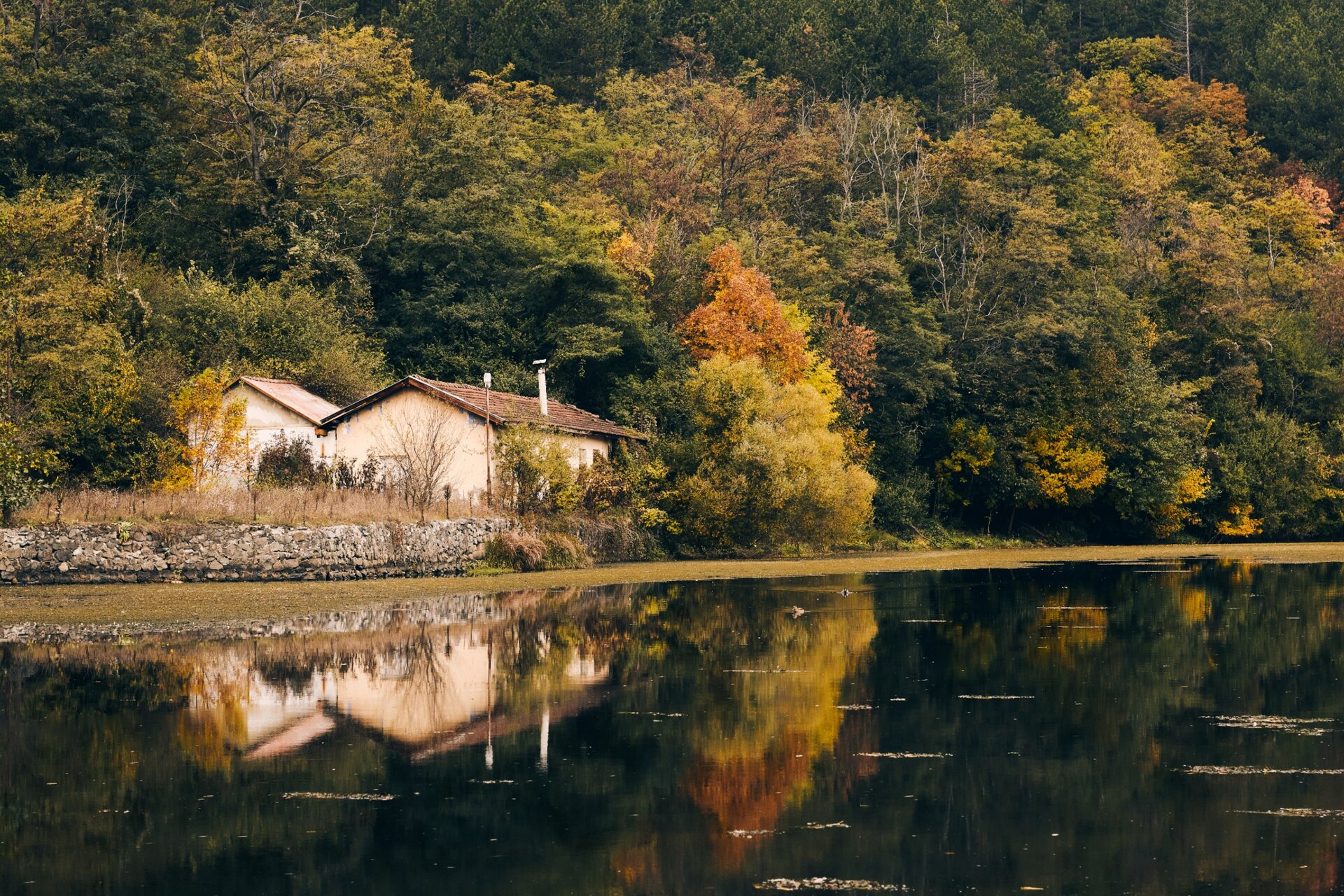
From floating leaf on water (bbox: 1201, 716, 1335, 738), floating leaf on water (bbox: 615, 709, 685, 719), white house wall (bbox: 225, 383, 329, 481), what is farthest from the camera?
white house wall (bbox: 225, 383, 329, 481)

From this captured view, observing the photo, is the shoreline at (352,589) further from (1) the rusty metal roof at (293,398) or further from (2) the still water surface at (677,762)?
(1) the rusty metal roof at (293,398)

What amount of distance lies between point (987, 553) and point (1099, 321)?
19.7 metres

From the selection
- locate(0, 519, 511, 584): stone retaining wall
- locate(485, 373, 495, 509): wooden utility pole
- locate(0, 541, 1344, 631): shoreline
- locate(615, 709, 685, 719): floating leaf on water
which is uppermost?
locate(485, 373, 495, 509): wooden utility pole

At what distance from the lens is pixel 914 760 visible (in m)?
14.0

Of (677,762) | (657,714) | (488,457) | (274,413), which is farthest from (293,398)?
A: (677,762)

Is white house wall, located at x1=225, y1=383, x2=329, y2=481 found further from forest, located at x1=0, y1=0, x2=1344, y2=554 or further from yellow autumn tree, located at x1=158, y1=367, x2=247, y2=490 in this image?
forest, located at x1=0, y1=0, x2=1344, y2=554

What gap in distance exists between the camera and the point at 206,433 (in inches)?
1852

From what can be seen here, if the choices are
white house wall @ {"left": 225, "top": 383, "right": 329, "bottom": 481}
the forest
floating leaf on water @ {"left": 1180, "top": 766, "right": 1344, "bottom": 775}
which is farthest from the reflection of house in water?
white house wall @ {"left": 225, "top": 383, "right": 329, "bottom": 481}

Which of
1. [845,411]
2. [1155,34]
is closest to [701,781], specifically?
[845,411]

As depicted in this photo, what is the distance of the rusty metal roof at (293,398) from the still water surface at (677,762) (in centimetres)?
2427

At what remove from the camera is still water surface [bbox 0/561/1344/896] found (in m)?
10.5

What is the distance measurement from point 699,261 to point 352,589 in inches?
1523

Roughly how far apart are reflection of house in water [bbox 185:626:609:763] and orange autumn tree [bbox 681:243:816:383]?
39.8 metres

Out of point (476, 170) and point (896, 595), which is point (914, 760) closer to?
point (896, 595)
